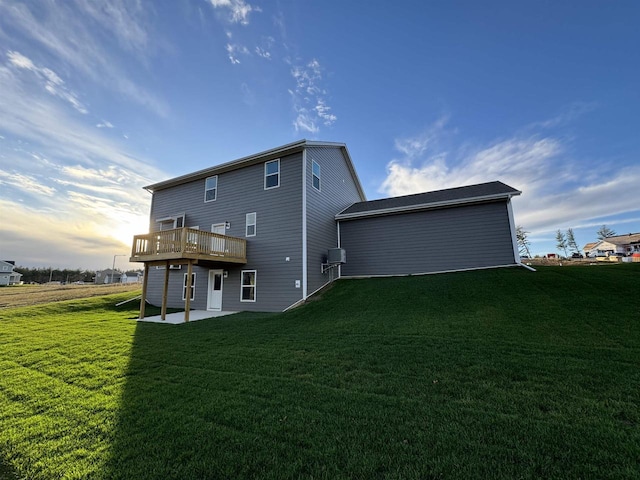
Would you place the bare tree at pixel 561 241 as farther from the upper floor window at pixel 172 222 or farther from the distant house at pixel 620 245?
the upper floor window at pixel 172 222

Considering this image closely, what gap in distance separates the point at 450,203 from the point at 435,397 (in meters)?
9.99

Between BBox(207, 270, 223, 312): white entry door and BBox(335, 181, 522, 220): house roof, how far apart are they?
6618 mm

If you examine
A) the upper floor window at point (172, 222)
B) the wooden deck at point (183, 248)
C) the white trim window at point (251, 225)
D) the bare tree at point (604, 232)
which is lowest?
the wooden deck at point (183, 248)

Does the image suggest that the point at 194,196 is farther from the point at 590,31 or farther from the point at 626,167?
the point at 626,167

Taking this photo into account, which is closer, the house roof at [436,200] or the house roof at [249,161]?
the house roof at [436,200]

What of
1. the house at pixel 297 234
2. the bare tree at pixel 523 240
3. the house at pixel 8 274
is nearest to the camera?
the house at pixel 297 234

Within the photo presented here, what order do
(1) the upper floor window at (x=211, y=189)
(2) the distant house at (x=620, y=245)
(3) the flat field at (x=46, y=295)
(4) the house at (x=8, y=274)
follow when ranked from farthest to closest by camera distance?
1. (4) the house at (x=8, y=274)
2. (2) the distant house at (x=620, y=245)
3. (3) the flat field at (x=46, y=295)
4. (1) the upper floor window at (x=211, y=189)

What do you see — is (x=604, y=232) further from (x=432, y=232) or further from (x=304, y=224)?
(x=304, y=224)

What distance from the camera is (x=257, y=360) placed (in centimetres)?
491

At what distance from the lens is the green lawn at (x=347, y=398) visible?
2.11 m

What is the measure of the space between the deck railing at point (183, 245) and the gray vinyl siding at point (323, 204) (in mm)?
3343

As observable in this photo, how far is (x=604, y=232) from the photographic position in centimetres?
4775

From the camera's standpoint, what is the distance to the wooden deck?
32.6 feet

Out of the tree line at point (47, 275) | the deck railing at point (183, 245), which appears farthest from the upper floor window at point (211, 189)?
the tree line at point (47, 275)
